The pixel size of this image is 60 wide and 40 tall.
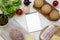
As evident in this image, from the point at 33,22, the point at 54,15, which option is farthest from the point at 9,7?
the point at 54,15

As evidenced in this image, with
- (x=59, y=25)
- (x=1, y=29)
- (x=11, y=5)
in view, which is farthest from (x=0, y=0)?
(x=59, y=25)

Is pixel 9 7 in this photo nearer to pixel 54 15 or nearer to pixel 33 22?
pixel 33 22

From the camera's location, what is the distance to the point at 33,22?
129 cm

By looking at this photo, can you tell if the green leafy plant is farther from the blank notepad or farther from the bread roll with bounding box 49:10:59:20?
the bread roll with bounding box 49:10:59:20

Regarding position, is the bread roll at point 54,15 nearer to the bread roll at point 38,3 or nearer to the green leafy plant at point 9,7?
the bread roll at point 38,3

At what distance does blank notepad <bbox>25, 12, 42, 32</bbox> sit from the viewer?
1.27 meters

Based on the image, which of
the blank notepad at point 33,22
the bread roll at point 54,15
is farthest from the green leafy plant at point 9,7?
the bread roll at point 54,15

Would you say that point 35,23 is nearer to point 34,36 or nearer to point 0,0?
point 34,36

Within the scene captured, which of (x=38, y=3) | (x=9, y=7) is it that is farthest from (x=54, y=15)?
(x=9, y=7)

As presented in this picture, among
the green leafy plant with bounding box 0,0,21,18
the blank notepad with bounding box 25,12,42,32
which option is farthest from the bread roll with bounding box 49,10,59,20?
the green leafy plant with bounding box 0,0,21,18

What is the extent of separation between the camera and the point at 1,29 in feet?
4.07

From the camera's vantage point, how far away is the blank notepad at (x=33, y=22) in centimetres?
127

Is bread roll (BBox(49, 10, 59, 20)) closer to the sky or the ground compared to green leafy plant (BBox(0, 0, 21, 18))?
closer to the ground

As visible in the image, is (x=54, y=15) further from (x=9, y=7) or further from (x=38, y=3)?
(x=9, y=7)
